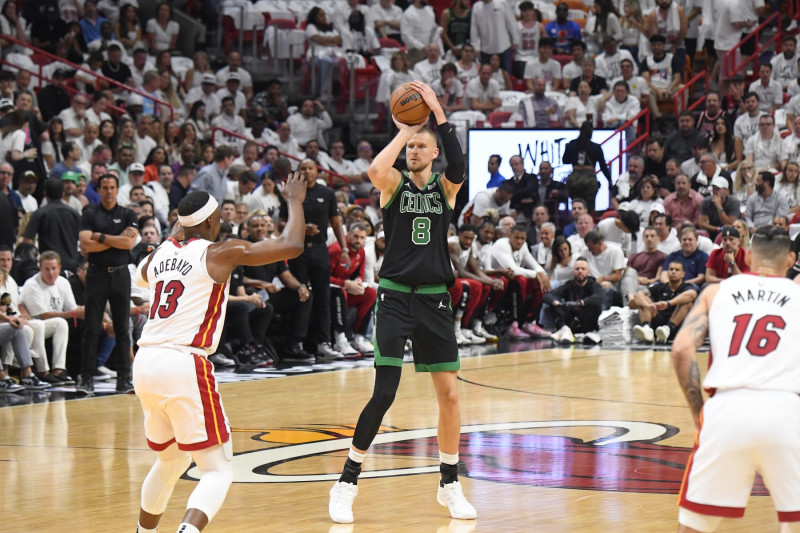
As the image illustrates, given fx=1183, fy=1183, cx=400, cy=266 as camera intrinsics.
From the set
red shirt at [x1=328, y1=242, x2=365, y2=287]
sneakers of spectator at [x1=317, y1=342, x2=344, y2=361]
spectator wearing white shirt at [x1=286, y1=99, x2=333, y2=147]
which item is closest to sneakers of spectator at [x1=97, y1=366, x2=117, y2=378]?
sneakers of spectator at [x1=317, y1=342, x2=344, y2=361]

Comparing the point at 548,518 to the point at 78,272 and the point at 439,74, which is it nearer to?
the point at 78,272

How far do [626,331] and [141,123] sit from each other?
7.53m

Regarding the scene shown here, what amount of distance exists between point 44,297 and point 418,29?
40.1 ft

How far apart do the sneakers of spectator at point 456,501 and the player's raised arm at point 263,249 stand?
170cm

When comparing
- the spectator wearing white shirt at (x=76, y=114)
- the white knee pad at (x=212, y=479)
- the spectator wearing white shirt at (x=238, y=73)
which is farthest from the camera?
the spectator wearing white shirt at (x=238, y=73)

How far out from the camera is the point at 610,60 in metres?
21.3

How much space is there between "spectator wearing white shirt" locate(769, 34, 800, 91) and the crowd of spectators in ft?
0.14

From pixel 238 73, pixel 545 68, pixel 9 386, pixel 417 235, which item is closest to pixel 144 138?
pixel 238 73

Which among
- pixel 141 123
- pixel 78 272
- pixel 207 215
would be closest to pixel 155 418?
pixel 207 215

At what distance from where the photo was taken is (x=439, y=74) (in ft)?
69.8

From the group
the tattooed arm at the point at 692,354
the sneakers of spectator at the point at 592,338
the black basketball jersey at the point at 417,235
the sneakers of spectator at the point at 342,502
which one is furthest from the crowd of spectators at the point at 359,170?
the tattooed arm at the point at 692,354

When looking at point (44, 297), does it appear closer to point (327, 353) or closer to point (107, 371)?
point (107, 371)

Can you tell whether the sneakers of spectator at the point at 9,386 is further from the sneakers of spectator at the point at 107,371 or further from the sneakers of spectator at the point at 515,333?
the sneakers of spectator at the point at 515,333

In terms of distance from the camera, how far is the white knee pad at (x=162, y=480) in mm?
5199
